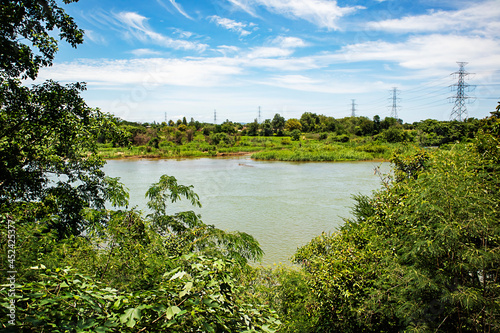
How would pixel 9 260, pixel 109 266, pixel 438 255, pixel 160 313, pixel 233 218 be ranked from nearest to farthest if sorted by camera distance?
1. pixel 160 313
2. pixel 9 260
3. pixel 109 266
4. pixel 438 255
5. pixel 233 218

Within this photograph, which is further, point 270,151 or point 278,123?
point 278,123

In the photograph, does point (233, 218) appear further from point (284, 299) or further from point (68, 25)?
point (68, 25)

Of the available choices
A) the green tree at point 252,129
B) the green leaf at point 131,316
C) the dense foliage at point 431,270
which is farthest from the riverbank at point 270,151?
the green leaf at point 131,316

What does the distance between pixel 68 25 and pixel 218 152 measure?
48397mm

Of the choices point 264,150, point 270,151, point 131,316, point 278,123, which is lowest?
point 131,316

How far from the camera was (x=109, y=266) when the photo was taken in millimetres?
3605

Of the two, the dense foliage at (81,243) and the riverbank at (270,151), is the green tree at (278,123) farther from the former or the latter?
the dense foliage at (81,243)

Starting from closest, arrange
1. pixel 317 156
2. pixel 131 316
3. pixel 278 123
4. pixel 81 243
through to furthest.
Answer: pixel 131 316 < pixel 81 243 < pixel 317 156 < pixel 278 123

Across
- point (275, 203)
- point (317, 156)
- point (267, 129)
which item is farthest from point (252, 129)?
point (275, 203)

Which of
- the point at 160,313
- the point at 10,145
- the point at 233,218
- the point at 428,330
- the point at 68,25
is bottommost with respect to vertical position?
the point at 233,218

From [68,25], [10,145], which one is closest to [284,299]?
[10,145]

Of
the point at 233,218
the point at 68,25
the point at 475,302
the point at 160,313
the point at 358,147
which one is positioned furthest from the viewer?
the point at 358,147

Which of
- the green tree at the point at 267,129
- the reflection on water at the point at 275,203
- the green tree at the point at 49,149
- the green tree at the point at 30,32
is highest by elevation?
the green tree at the point at 267,129

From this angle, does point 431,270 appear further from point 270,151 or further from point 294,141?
point 294,141
